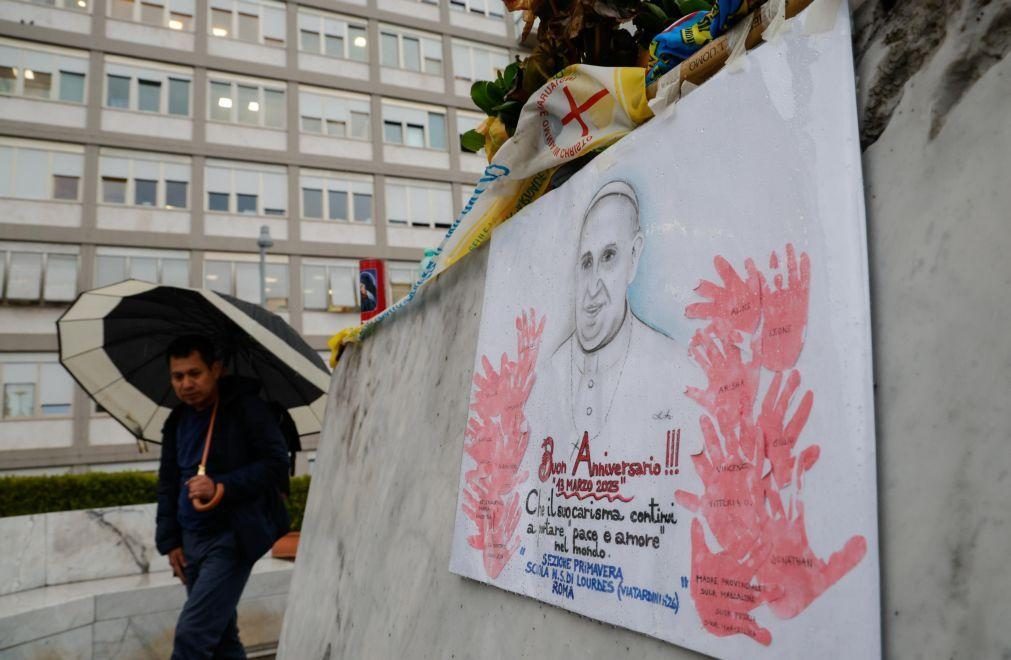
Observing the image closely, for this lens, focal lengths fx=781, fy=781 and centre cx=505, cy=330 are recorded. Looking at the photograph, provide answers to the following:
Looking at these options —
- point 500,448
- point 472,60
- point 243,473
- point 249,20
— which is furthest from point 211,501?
point 472,60

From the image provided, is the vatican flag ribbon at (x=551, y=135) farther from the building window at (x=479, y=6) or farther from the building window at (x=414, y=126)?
the building window at (x=479, y=6)

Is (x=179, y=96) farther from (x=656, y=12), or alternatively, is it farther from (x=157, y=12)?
(x=656, y=12)

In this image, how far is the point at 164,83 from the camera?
873 inches

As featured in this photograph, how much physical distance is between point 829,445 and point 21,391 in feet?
72.1

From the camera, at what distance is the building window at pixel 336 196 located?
23.1m

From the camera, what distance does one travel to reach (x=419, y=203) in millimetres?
24781

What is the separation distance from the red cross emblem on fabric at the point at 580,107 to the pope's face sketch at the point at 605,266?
0.27 meters

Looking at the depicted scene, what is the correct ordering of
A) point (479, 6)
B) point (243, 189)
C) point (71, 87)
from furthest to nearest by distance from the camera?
point (479, 6) < point (243, 189) < point (71, 87)

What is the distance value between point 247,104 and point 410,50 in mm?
5962

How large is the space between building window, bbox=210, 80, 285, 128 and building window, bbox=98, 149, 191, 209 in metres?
1.94

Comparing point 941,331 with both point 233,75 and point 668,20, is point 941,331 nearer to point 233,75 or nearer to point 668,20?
point 668,20

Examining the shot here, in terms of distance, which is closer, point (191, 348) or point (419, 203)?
point (191, 348)

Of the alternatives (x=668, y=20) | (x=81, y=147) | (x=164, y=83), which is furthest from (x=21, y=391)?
(x=668, y=20)

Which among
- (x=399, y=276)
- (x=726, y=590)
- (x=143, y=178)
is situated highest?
(x=143, y=178)
